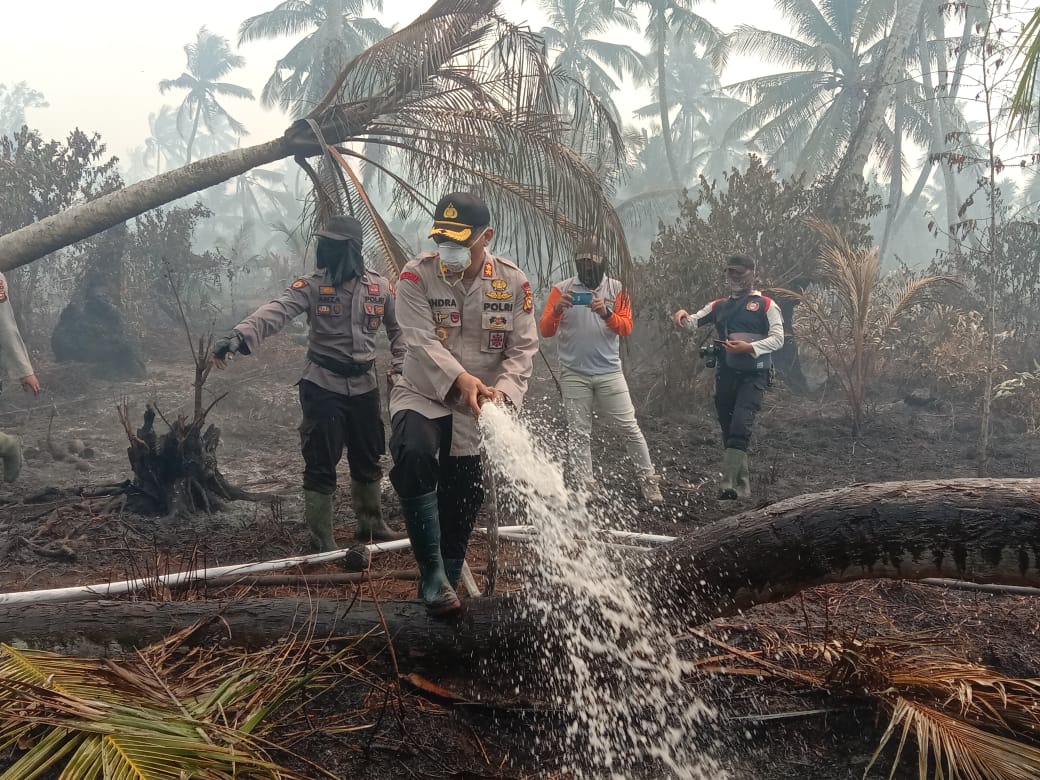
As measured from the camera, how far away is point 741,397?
6.12 meters

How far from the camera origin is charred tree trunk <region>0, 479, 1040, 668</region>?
2.31 meters

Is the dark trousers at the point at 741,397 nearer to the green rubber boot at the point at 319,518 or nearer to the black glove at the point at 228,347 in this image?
the green rubber boot at the point at 319,518

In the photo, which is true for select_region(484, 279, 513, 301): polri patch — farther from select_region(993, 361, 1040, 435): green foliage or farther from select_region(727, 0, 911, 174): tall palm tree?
select_region(727, 0, 911, 174): tall palm tree

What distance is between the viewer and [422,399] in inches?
114

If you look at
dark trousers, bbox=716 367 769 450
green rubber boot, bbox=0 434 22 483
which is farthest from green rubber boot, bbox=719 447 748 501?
green rubber boot, bbox=0 434 22 483

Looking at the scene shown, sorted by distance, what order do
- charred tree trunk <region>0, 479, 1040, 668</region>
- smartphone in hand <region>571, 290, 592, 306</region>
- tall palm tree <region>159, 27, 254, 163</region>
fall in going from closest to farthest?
charred tree trunk <region>0, 479, 1040, 668</region>, smartphone in hand <region>571, 290, 592, 306</region>, tall palm tree <region>159, 27, 254, 163</region>

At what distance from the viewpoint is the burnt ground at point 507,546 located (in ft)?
7.85

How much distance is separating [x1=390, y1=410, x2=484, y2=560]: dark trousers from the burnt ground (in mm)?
659

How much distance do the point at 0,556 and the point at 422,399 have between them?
13.1ft

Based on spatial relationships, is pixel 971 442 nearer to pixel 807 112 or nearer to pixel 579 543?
pixel 579 543

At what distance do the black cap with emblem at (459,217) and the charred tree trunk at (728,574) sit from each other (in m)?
1.49

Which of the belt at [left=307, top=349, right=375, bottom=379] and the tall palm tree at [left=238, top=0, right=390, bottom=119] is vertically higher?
the tall palm tree at [left=238, top=0, right=390, bottom=119]

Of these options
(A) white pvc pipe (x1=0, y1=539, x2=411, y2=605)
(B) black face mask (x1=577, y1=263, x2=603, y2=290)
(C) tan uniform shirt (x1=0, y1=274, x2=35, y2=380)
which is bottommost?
(A) white pvc pipe (x1=0, y1=539, x2=411, y2=605)

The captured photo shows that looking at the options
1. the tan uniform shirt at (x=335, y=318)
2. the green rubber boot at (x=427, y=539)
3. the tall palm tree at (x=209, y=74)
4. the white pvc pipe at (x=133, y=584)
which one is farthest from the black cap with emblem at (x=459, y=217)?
the tall palm tree at (x=209, y=74)
